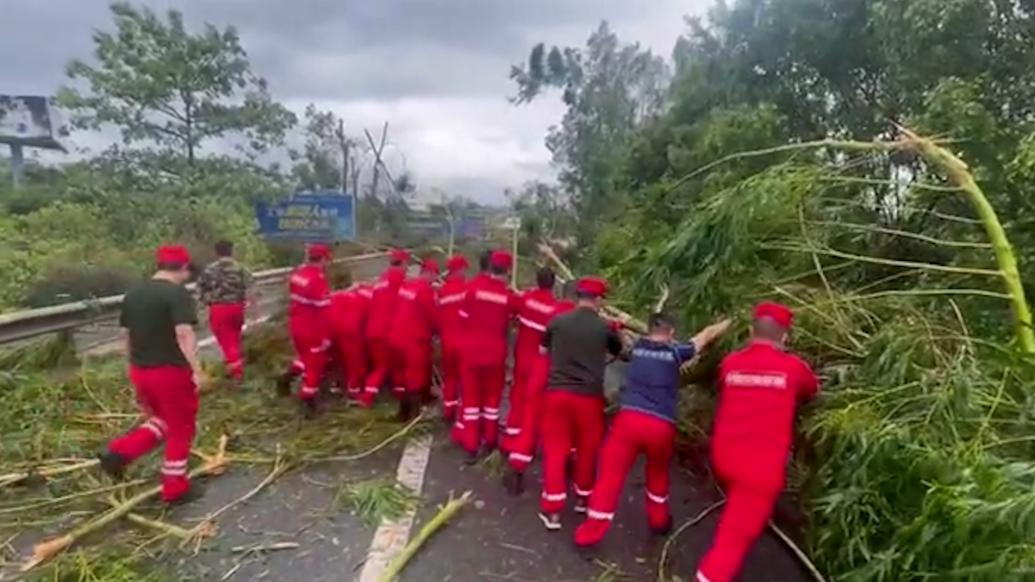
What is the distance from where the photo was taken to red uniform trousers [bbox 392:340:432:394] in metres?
7.22

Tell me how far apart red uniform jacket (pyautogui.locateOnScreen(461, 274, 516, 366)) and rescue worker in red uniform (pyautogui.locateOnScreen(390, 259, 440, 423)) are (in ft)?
2.73

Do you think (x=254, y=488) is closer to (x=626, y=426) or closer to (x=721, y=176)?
(x=626, y=426)

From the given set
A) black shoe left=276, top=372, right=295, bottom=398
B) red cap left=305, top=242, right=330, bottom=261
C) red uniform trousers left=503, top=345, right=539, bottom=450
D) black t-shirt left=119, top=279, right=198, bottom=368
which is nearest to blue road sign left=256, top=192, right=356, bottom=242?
red cap left=305, top=242, right=330, bottom=261

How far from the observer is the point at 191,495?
547 cm

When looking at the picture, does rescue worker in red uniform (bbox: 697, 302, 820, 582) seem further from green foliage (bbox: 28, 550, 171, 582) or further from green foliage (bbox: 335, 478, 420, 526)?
green foliage (bbox: 28, 550, 171, 582)

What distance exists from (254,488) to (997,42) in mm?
9322

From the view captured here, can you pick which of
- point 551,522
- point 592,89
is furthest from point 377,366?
point 592,89

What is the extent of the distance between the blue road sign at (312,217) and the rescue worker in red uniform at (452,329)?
45.5 ft

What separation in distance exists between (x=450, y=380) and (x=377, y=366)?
2.76ft

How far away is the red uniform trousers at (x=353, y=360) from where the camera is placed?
25.4ft

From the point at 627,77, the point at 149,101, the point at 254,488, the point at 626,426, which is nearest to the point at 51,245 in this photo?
the point at 149,101

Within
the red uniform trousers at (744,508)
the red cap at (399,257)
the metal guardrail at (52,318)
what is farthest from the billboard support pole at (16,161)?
the red uniform trousers at (744,508)

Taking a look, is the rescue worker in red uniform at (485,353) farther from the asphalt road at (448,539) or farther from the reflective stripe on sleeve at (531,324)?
the asphalt road at (448,539)

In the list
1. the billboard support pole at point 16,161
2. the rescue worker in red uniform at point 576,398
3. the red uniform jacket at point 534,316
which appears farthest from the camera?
the billboard support pole at point 16,161
